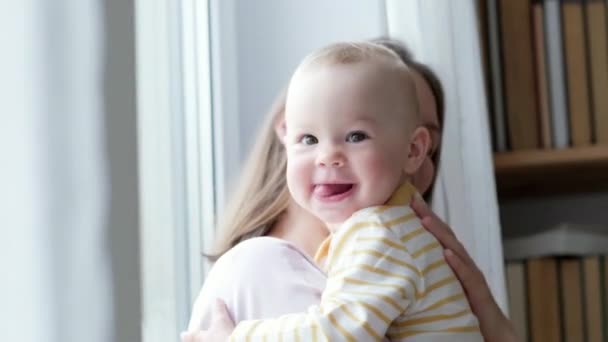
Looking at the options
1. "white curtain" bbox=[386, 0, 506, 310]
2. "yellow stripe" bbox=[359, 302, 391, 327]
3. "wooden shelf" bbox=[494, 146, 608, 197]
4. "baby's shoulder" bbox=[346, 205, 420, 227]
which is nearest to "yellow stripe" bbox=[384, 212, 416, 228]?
"baby's shoulder" bbox=[346, 205, 420, 227]

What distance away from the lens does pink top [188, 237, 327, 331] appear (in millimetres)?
1077

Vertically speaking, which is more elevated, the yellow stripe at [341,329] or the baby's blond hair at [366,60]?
the baby's blond hair at [366,60]

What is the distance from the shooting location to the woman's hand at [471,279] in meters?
1.10

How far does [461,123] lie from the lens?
1.64m

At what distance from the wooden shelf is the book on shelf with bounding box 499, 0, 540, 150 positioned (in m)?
0.05

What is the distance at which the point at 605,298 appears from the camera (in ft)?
6.12

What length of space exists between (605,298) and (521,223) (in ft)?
1.05

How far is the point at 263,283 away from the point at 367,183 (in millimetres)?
159

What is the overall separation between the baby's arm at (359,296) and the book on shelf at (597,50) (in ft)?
3.35

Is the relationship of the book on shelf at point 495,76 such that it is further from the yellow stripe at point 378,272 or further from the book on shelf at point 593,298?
the yellow stripe at point 378,272

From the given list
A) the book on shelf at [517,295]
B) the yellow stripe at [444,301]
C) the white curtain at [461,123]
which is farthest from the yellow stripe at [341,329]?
the book on shelf at [517,295]

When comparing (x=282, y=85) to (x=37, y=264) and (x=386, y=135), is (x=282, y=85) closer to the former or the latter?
(x=386, y=135)

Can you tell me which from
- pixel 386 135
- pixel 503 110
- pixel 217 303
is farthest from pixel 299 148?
pixel 503 110

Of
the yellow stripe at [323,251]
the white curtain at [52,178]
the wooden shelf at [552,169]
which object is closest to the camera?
the white curtain at [52,178]
